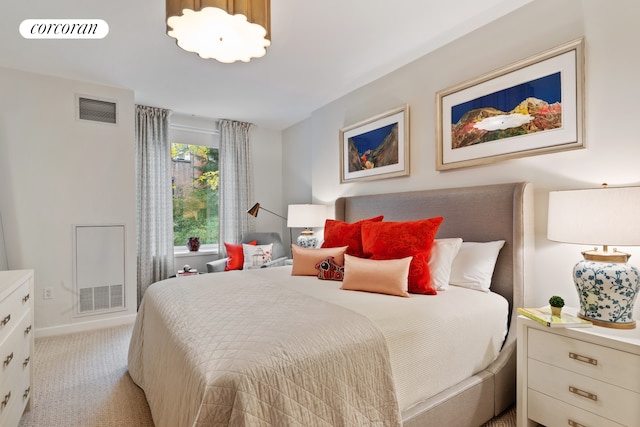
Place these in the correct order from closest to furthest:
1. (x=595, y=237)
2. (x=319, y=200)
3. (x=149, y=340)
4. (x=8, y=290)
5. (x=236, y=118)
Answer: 1. (x=595, y=237)
2. (x=8, y=290)
3. (x=149, y=340)
4. (x=319, y=200)
5. (x=236, y=118)

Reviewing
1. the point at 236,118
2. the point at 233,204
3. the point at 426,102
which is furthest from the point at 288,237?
the point at 426,102

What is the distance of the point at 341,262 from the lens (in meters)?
2.35

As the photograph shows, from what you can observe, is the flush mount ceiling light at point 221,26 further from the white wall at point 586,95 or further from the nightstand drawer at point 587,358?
the nightstand drawer at point 587,358

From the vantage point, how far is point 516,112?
6.68 ft

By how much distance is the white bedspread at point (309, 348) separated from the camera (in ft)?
3.35

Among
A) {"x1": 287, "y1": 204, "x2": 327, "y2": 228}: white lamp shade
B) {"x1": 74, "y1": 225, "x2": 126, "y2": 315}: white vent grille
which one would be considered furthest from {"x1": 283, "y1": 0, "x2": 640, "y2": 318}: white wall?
{"x1": 74, "y1": 225, "x2": 126, "y2": 315}: white vent grille

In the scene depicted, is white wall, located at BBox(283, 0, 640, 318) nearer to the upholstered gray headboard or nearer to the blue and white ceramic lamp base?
the upholstered gray headboard

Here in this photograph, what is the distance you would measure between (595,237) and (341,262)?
146cm

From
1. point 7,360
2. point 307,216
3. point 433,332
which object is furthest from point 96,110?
point 433,332

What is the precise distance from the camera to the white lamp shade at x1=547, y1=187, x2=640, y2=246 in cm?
133

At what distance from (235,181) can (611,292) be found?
4.14 metres

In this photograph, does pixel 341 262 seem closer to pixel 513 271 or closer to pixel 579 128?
pixel 513 271

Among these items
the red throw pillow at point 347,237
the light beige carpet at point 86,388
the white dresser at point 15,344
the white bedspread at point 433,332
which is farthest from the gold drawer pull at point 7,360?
the red throw pillow at point 347,237

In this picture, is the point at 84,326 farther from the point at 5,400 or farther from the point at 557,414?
the point at 557,414
